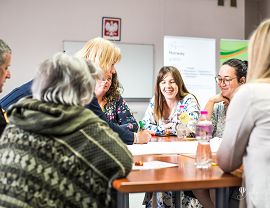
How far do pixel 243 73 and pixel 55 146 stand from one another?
6.49 ft

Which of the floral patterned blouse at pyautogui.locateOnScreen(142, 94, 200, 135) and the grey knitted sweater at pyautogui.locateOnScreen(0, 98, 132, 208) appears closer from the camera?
the grey knitted sweater at pyautogui.locateOnScreen(0, 98, 132, 208)

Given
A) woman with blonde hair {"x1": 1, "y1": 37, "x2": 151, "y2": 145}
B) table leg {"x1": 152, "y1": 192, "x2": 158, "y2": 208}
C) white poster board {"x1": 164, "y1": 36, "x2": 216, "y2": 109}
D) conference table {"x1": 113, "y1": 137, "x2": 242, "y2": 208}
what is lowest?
table leg {"x1": 152, "y1": 192, "x2": 158, "y2": 208}

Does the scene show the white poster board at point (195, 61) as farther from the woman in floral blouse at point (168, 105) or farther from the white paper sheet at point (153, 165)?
the white paper sheet at point (153, 165)

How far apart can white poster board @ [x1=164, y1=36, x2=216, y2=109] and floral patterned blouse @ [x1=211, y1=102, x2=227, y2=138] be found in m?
2.52

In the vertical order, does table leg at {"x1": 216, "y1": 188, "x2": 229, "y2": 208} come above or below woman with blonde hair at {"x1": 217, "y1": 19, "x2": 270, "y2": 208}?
below

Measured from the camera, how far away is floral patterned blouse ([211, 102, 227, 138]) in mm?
2681

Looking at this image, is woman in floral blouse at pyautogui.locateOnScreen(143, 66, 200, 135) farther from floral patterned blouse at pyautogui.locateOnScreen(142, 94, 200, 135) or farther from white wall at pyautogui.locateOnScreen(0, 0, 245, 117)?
white wall at pyautogui.locateOnScreen(0, 0, 245, 117)

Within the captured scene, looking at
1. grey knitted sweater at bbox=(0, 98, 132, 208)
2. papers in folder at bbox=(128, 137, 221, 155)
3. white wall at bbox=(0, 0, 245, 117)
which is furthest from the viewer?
white wall at bbox=(0, 0, 245, 117)

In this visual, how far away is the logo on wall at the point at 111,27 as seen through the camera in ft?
17.9

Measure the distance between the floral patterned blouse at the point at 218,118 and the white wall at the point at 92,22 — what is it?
114 inches

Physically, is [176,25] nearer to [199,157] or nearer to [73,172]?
[199,157]

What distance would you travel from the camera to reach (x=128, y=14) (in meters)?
5.58

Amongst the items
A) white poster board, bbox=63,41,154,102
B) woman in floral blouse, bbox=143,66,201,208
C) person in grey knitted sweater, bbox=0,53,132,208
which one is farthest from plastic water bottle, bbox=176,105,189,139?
white poster board, bbox=63,41,154,102

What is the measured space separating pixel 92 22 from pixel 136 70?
3.10ft
